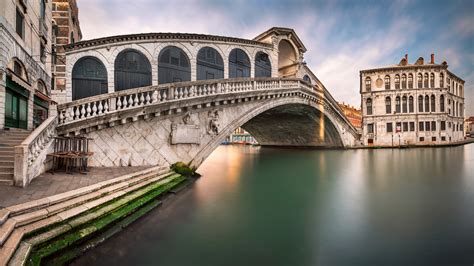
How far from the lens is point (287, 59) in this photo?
24.3 m

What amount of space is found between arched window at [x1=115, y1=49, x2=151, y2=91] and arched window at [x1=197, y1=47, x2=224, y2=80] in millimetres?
3494

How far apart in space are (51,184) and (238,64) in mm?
14936

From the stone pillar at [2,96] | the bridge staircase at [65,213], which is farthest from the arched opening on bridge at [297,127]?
the stone pillar at [2,96]

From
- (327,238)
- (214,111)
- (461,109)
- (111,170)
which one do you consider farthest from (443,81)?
(111,170)

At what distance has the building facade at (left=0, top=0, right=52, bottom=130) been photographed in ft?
27.6

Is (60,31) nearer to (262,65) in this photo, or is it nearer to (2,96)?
(2,96)

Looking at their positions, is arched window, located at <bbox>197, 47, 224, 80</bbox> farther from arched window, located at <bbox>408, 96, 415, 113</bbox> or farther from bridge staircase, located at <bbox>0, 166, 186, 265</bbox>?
arched window, located at <bbox>408, 96, 415, 113</bbox>

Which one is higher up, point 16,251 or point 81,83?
point 81,83

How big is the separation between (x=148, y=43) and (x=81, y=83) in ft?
15.1

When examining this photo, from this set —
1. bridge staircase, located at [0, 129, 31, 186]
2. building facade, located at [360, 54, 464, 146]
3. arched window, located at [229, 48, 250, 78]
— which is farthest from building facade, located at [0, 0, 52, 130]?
building facade, located at [360, 54, 464, 146]

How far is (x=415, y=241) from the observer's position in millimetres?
4191

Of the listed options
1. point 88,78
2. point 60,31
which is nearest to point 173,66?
point 88,78

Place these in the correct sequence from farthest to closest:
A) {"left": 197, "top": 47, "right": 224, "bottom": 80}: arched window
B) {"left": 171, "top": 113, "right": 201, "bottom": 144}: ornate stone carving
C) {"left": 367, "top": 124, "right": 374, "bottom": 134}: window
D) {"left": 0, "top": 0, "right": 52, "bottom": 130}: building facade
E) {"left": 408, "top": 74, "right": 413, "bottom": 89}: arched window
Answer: {"left": 367, "top": 124, "right": 374, "bottom": 134}: window
{"left": 408, "top": 74, "right": 413, "bottom": 89}: arched window
{"left": 197, "top": 47, "right": 224, "bottom": 80}: arched window
{"left": 171, "top": 113, "right": 201, "bottom": 144}: ornate stone carving
{"left": 0, "top": 0, "right": 52, "bottom": 130}: building facade

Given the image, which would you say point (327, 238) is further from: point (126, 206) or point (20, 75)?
point (20, 75)
